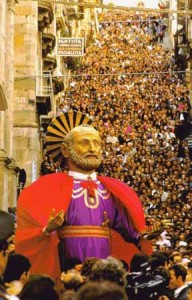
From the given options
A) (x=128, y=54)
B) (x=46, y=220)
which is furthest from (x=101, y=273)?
(x=128, y=54)

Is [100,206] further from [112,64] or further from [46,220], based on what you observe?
[112,64]

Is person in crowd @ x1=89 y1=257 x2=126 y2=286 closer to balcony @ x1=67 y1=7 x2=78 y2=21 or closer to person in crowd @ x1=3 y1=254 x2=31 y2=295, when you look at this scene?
person in crowd @ x1=3 y1=254 x2=31 y2=295

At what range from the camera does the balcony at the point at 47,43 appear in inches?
1597

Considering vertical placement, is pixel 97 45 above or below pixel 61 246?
above

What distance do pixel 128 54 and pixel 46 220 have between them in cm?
5612

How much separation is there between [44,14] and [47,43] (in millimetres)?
2882

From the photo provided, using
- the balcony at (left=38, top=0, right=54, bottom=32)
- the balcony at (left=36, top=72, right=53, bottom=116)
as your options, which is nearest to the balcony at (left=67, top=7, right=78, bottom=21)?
the balcony at (left=36, top=72, right=53, bottom=116)

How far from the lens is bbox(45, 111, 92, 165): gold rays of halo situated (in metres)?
11.4

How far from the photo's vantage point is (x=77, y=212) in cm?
1066

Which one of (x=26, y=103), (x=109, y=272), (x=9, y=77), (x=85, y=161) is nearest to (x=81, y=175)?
(x=85, y=161)

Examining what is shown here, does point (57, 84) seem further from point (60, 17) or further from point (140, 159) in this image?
point (140, 159)

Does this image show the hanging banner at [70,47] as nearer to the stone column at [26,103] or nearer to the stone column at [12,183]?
the stone column at [26,103]

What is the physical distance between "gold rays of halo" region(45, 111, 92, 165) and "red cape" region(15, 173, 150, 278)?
0.48 meters

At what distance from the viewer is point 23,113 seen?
113ft
